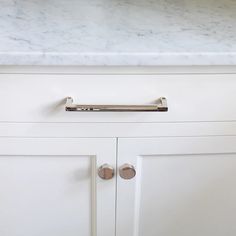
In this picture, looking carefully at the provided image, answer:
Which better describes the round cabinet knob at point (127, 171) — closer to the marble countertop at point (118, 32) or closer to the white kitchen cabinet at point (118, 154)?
the white kitchen cabinet at point (118, 154)

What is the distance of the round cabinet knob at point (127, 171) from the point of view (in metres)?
0.88

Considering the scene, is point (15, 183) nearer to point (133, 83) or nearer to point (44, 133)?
point (44, 133)

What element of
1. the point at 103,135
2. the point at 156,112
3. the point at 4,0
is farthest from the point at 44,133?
the point at 4,0

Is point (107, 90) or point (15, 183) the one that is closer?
point (107, 90)

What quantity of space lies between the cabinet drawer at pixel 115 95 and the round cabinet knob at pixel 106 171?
110mm

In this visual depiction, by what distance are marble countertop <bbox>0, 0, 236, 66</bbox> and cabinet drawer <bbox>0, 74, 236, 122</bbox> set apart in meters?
0.05

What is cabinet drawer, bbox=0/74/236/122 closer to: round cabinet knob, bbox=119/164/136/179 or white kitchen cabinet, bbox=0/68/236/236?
white kitchen cabinet, bbox=0/68/236/236

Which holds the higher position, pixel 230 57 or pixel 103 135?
pixel 230 57

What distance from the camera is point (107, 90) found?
0.80m

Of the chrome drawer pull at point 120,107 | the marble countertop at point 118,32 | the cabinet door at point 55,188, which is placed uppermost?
the marble countertop at point 118,32

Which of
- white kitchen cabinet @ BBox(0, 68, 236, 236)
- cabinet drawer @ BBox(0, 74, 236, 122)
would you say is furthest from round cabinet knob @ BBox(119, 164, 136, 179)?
cabinet drawer @ BBox(0, 74, 236, 122)

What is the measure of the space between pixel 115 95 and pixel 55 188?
0.26 metres

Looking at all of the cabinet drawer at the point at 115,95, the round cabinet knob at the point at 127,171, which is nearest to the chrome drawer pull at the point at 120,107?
the cabinet drawer at the point at 115,95

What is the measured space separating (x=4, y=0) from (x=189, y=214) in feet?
2.18
